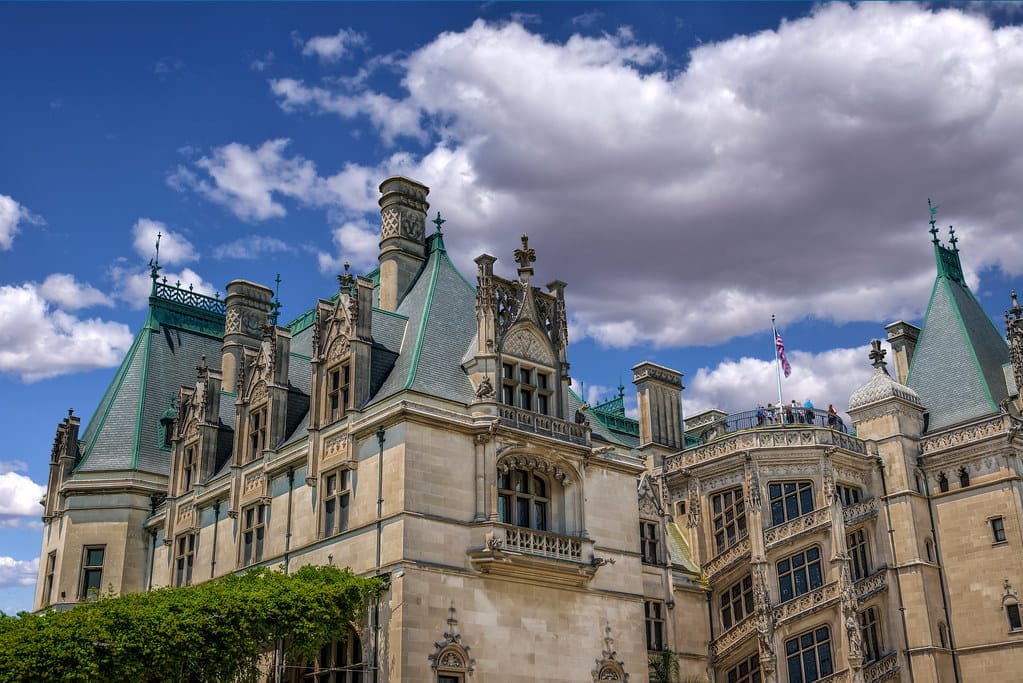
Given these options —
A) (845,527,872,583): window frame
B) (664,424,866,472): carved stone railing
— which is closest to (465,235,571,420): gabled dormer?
(664,424,866,472): carved stone railing

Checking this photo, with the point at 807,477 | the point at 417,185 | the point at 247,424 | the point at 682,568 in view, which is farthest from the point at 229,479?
the point at 807,477

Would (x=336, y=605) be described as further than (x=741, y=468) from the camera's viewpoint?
No

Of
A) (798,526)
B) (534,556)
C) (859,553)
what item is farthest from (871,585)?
(534,556)

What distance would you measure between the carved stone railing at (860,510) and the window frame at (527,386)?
A: 1453 centimetres

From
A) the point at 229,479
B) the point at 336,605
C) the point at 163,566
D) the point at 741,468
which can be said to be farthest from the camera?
the point at 741,468

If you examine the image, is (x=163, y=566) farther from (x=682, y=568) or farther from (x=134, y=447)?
(x=682, y=568)

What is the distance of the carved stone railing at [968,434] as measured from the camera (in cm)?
4469

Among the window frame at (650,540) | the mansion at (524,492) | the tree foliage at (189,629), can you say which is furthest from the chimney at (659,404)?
the tree foliage at (189,629)

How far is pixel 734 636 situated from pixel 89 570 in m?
25.0

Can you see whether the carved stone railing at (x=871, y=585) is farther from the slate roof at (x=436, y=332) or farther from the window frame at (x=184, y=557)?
the window frame at (x=184, y=557)

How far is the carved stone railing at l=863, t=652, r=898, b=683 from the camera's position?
41.5m

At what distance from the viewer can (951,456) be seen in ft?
149

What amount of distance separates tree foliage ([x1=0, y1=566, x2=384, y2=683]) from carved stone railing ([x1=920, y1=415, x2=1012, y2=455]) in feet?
87.8

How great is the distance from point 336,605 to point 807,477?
21584 millimetres
